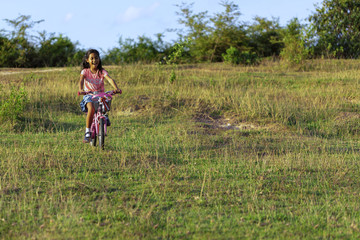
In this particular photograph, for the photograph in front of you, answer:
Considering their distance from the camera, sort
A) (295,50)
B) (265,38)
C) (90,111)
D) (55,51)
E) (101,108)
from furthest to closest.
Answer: (265,38), (55,51), (295,50), (90,111), (101,108)

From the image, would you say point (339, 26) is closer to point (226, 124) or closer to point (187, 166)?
point (226, 124)

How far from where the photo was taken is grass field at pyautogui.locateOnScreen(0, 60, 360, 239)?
201 inches

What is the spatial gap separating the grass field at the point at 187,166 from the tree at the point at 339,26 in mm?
12319

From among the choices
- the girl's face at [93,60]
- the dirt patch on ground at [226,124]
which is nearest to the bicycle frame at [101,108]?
the girl's face at [93,60]

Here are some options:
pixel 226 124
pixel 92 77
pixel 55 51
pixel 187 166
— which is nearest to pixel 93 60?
pixel 92 77

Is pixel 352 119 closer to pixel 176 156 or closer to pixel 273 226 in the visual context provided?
pixel 176 156

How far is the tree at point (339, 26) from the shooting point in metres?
27.8

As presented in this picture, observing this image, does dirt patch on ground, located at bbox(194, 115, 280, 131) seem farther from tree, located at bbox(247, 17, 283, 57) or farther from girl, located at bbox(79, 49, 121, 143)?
tree, located at bbox(247, 17, 283, 57)

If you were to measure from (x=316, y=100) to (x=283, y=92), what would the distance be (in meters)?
1.68

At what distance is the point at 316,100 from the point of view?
14219 mm

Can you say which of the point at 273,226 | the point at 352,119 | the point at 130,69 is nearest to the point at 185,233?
the point at 273,226

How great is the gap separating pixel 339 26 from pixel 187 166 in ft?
79.4

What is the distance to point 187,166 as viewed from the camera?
25.7ft

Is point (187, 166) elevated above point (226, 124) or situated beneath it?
situated beneath
